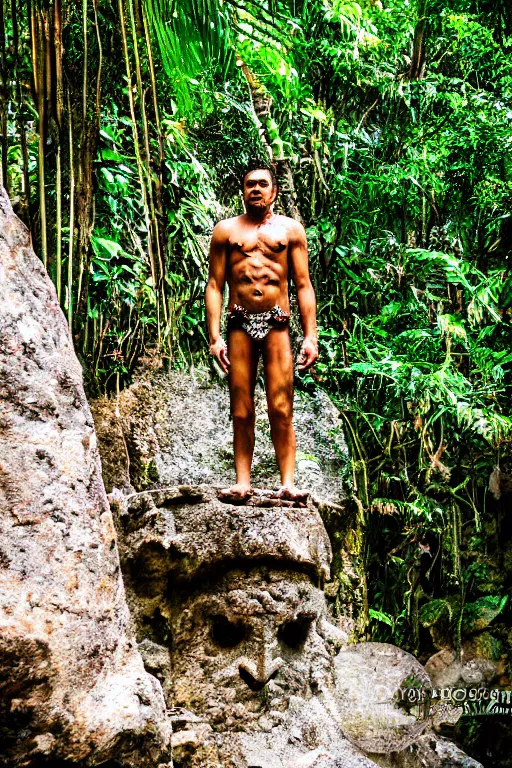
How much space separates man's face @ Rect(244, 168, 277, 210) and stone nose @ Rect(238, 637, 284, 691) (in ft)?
5.61

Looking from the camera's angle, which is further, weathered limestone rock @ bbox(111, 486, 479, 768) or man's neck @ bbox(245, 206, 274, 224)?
man's neck @ bbox(245, 206, 274, 224)

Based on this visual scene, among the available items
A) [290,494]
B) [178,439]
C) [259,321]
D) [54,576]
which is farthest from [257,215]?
[54,576]

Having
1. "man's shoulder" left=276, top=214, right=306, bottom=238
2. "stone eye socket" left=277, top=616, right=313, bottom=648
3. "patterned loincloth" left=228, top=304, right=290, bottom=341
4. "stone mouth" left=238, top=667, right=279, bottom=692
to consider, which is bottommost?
"stone mouth" left=238, top=667, right=279, bottom=692

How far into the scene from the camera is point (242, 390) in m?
3.31

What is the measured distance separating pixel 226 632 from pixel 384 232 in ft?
13.2

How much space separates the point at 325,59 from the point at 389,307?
1.91 metres

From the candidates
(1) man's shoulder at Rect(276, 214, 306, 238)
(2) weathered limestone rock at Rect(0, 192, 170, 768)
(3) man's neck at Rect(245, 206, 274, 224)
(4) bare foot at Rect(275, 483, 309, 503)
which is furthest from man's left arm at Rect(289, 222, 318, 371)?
(2) weathered limestone rock at Rect(0, 192, 170, 768)

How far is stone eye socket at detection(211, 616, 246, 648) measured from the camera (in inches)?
118

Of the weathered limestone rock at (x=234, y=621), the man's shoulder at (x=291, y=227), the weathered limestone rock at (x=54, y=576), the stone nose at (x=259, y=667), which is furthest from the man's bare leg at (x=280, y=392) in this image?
the weathered limestone rock at (x=54, y=576)

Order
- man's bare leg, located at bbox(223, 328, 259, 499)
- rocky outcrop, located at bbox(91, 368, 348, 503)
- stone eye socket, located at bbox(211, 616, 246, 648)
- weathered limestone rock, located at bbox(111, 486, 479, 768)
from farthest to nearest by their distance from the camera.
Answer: rocky outcrop, located at bbox(91, 368, 348, 503), man's bare leg, located at bbox(223, 328, 259, 499), stone eye socket, located at bbox(211, 616, 246, 648), weathered limestone rock, located at bbox(111, 486, 479, 768)

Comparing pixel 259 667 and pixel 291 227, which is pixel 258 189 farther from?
pixel 259 667

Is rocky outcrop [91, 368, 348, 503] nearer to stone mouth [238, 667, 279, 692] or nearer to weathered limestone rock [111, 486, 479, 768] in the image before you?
weathered limestone rock [111, 486, 479, 768]

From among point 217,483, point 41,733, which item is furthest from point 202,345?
point 41,733

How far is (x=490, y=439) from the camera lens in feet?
17.4
